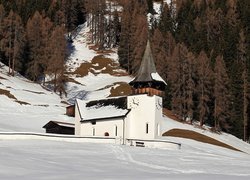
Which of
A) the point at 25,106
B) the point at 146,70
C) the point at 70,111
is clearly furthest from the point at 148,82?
the point at 25,106

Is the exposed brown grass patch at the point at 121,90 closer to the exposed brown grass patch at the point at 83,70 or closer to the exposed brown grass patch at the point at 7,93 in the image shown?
the exposed brown grass patch at the point at 83,70

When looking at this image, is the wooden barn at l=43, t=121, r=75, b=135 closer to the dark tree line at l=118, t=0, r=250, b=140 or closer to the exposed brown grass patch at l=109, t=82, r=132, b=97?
the dark tree line at l=118, t=0, r=250, b=140

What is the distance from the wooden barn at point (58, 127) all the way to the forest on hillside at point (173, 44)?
74.0 feet

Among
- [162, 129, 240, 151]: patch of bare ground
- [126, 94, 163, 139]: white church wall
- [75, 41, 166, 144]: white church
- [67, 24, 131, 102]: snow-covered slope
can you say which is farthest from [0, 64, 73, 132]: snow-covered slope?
[162, 129, 240, 151]: patch of bare ground

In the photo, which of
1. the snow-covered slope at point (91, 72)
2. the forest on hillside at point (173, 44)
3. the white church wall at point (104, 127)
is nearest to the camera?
the white church wall at point (104, 127)

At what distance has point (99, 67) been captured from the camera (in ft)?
381

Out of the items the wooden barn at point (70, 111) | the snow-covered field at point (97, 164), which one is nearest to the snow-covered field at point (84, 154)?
the snow-covered field at point (97, 164)

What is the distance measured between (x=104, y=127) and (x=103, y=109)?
283cm

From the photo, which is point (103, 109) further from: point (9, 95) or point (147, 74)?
point (9, 95)

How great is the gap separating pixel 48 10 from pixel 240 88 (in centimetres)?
6124

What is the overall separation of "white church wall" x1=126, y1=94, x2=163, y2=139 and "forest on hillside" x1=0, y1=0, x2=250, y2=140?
21731 mm

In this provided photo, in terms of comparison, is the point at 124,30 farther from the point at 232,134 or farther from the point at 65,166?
the point at 65,166

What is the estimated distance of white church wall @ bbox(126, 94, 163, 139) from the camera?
60469 mm

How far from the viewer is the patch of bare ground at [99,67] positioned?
112 meters
